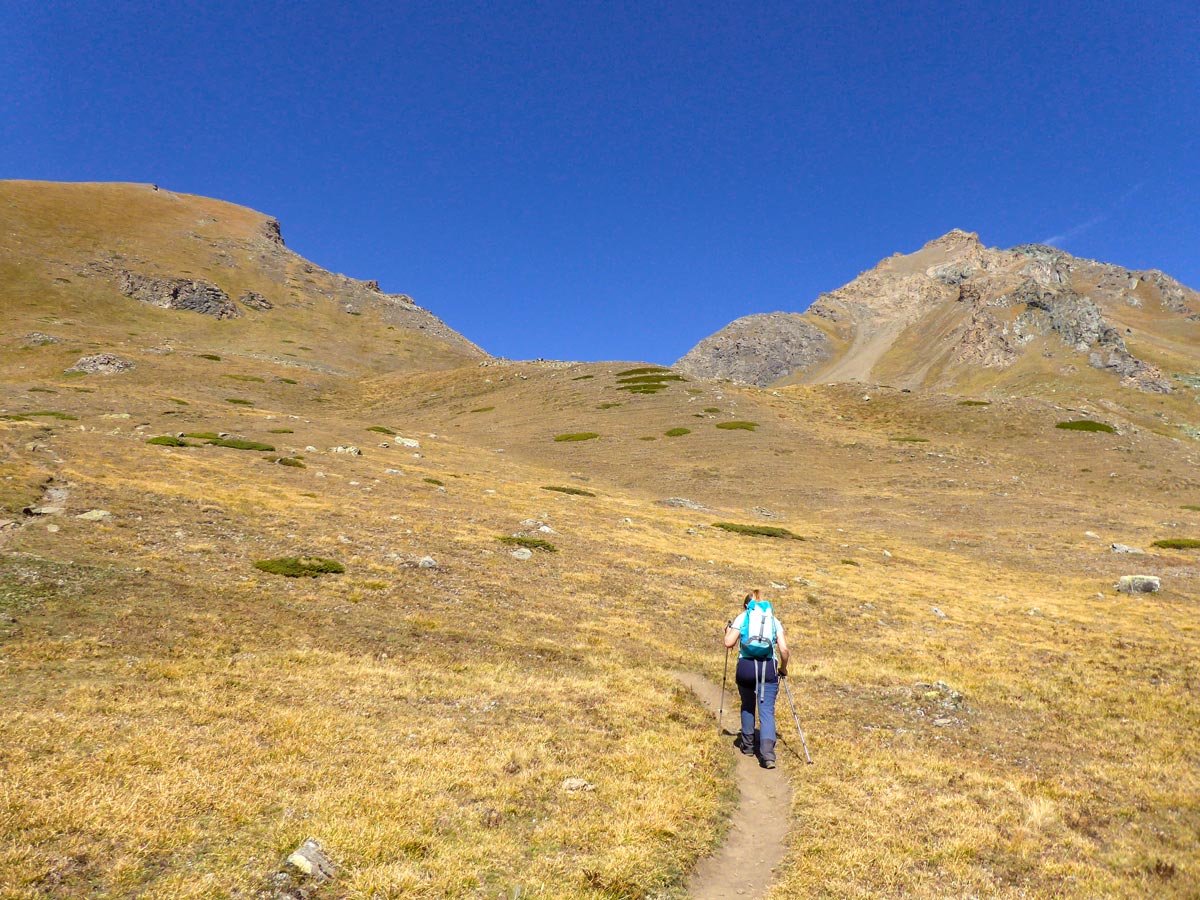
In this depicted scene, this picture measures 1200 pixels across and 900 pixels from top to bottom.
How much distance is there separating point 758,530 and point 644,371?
216ft

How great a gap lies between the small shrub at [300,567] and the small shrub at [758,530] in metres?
25.0

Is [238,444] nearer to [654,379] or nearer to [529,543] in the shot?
[529,543]

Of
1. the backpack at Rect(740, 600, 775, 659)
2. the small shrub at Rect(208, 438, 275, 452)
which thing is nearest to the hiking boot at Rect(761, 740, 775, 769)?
the backpack at Rect(740, 600, 775, 659)

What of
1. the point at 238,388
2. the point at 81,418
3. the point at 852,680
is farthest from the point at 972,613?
the point at 238,388

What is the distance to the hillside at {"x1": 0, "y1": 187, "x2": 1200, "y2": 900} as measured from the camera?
828 centimetres

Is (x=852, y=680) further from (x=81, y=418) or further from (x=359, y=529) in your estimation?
(x=81, y=418)

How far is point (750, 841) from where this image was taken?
32.0 feet

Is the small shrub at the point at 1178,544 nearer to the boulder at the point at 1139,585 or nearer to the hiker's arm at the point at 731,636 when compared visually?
the boulder at the point at 1139,585

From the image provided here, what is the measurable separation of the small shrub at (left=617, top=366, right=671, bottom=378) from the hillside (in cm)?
5405

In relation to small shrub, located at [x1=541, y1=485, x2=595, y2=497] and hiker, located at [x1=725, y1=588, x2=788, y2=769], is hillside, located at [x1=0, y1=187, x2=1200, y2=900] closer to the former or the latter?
small shrub, located at [x1=541, y1=485, x2=595, y2=497]

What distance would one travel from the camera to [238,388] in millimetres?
81188

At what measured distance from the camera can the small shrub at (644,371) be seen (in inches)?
3935

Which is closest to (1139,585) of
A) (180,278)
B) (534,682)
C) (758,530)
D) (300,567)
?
(758,530)

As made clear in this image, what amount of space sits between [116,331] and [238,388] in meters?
48.1
